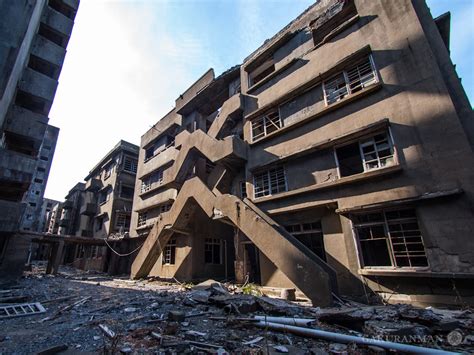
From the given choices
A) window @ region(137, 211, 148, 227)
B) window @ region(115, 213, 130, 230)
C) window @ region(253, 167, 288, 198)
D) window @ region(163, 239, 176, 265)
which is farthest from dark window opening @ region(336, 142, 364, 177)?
window @ region(115, 213, 130, 230)

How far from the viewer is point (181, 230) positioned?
14023 millimetres

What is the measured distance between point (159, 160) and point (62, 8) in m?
14.4

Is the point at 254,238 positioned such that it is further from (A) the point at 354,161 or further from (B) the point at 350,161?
(A) the point at 354,161

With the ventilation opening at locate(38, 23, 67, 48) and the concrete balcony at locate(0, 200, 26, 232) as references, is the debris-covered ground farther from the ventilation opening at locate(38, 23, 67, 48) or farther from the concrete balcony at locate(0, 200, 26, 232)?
the ventilation opening at locate(38, 23, 67, 48)

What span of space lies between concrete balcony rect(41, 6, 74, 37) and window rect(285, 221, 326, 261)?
22.5m

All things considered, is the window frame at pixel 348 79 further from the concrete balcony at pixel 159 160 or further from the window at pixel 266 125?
the concrete balcony at pixel 159 160

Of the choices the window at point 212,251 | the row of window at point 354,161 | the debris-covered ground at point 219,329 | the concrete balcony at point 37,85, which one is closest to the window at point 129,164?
the concrete balcony at point 37,85

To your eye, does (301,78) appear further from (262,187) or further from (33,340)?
(33,340)

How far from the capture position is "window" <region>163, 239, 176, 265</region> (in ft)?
52.6

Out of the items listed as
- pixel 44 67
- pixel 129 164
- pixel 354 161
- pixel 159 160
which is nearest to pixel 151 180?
pixel 159 160

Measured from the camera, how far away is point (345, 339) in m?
3.92

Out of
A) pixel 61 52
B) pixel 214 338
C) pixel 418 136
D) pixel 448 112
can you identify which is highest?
pixel 61 52

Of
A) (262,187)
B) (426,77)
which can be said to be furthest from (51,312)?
(426,77)

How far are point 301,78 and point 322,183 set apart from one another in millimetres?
5721
